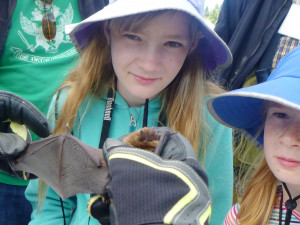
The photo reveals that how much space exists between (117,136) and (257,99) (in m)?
0.52

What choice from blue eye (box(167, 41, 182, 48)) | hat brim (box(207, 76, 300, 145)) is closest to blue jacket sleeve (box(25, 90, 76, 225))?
blue eye (box(167, 41, 182, 48))

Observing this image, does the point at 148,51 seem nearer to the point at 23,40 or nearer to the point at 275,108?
the point at 275,108

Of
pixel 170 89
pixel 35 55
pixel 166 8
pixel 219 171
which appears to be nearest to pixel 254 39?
pixel 170 89

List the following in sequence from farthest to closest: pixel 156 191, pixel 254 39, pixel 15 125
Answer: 1. pixel 254 39
2. pixel 15 125
3. pixel 156 191

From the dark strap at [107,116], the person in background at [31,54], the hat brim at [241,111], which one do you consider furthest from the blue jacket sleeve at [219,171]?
the person in background at [31,54]

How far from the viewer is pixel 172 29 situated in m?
1.11

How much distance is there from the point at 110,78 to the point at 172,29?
371mm

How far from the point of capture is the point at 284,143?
0.94 meters

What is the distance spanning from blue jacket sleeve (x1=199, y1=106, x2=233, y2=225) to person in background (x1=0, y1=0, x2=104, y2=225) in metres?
0.81

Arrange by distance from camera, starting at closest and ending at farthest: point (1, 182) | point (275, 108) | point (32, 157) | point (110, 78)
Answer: point (32, 157)
point (275, 108)
point (110, 78)
point (1, 182)

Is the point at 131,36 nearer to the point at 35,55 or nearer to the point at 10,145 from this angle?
the point at 10,145

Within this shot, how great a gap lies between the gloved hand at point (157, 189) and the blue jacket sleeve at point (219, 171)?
1.92ft

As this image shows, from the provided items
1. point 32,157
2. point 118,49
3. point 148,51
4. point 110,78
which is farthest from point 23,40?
point 32,157

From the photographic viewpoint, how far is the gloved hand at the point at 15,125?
0.86 m
